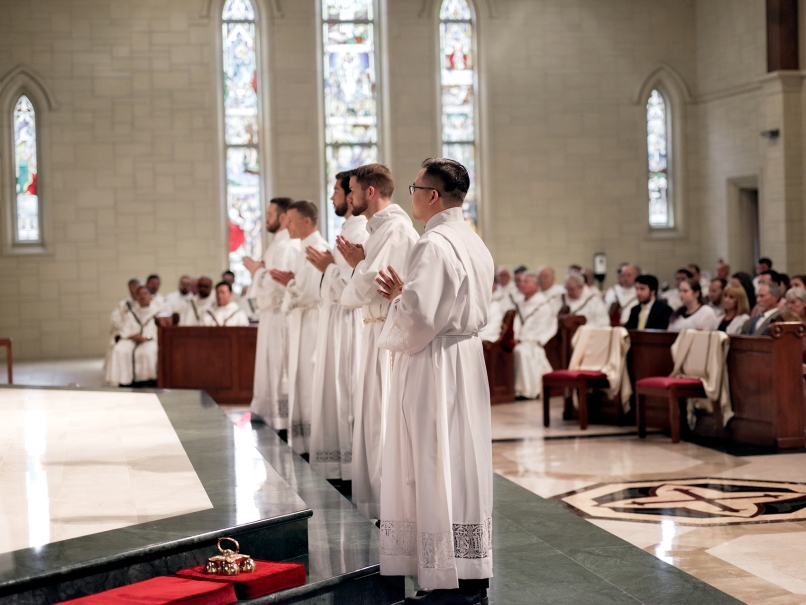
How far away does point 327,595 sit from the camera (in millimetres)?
3740

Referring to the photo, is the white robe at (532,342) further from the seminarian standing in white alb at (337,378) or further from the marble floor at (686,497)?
the seminarian standing in white alb at (337,378)

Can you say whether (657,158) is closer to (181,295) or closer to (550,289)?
(550,289)

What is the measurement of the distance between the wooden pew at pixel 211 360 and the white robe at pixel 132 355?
1727 millimetres

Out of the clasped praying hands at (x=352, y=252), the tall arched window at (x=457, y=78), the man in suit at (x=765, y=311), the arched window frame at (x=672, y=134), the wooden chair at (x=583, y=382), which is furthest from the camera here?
the arched window frame at (x=672, y=134)

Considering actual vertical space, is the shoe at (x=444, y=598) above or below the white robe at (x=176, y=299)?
below

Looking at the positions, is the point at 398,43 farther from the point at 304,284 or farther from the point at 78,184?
the point at 304,284

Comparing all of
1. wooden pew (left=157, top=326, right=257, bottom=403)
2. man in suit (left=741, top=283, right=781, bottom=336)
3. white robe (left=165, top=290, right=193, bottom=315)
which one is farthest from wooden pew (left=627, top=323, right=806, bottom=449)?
white robe (left=165, top=290, right=193, bottom=315)

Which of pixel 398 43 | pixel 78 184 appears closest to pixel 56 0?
pixel 78 184

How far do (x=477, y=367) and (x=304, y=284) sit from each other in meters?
3.30

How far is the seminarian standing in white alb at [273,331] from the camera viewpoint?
7.83m

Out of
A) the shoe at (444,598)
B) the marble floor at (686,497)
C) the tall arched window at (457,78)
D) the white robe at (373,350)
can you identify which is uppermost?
the tall arched window at (457,78)

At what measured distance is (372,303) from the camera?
535cm

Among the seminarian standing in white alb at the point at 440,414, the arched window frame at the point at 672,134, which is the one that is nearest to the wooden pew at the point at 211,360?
the seminarian standing in white alb at the point at 440,414

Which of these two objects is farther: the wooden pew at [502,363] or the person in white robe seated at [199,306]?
the person in white robe seated at [199,306]
